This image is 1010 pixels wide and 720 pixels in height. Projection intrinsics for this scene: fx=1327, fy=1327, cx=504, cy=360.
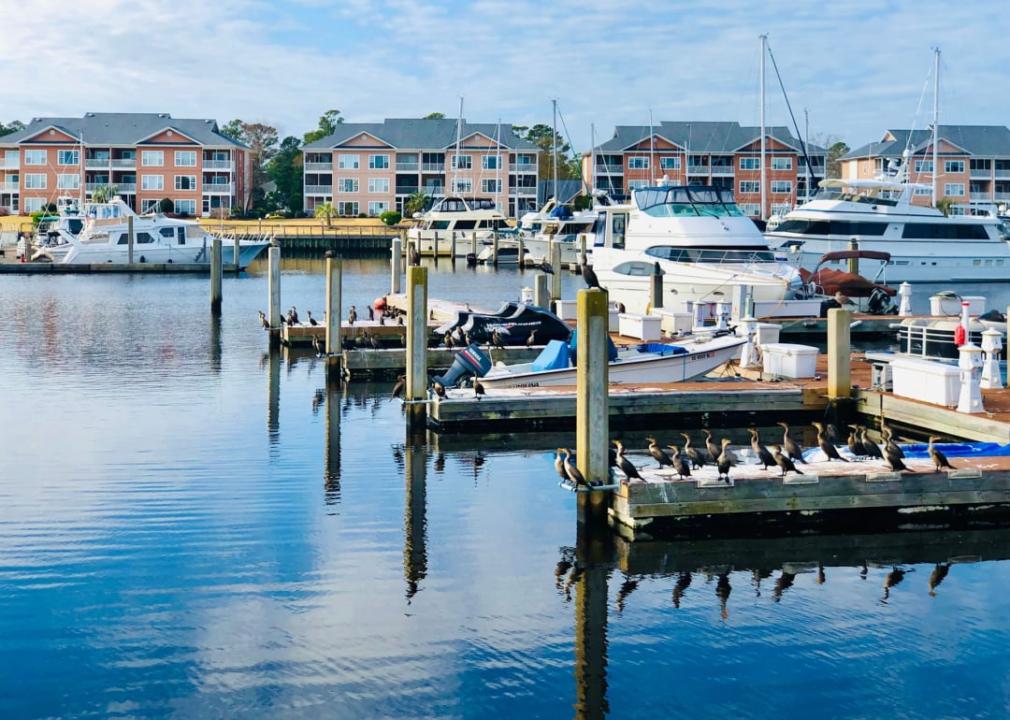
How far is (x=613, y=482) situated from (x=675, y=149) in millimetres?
106399

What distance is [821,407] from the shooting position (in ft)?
78.4

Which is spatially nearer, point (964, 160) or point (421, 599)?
point (421, 599)

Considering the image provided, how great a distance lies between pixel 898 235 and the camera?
6216 cm

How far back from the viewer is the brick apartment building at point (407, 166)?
119750mm

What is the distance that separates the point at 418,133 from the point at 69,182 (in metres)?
31.3

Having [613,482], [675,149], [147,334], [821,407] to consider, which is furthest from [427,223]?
[613,482]

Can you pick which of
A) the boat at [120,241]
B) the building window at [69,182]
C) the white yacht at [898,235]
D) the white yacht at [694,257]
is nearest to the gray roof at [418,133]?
the building window at [69,182]

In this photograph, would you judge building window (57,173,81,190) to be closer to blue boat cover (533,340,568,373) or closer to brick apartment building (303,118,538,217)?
brick apartment building (303,118,538,217)

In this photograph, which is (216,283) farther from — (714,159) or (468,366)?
(714,159)

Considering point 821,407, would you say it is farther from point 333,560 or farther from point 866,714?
point 866,714

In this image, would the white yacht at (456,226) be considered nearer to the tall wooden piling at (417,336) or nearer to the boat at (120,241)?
the boat at (120,241)

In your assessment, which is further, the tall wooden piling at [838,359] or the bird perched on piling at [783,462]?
the tall wooden piling at [838,359]

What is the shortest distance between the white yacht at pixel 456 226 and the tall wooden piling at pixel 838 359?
6829cm

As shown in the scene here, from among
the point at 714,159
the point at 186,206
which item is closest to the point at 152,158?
the point at 186,206
